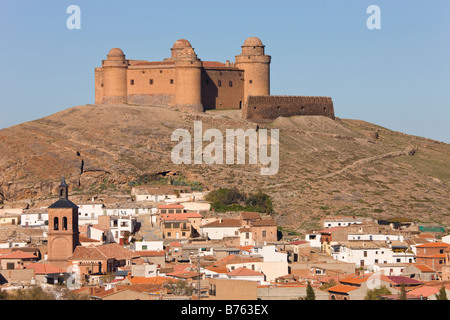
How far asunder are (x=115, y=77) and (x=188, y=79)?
20.2ft

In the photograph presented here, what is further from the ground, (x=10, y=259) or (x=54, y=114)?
(x=54, y=114)

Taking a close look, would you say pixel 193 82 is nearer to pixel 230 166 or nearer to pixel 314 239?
pixel 230 166

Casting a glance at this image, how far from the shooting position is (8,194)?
259ft

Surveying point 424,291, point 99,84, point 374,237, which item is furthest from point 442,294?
point 99,84

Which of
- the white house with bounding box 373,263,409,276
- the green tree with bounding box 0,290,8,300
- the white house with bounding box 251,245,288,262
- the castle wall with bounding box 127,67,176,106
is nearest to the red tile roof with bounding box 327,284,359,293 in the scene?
the white house with bounding box 373,263,409,276

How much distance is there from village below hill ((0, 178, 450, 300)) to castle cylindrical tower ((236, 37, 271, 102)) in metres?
19.0

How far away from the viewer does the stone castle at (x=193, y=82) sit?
90.7 metres

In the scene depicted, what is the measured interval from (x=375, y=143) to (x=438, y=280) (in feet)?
143

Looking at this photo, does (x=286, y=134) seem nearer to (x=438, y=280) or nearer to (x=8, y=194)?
(x=8, y=194)

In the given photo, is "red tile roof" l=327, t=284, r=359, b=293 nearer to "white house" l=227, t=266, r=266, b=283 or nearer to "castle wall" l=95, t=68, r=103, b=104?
"white house" l=227, t=266, r=266, b=283

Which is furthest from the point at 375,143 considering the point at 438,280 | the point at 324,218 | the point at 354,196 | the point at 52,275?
the point at 52,275

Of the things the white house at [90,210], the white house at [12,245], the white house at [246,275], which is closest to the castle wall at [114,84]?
the white house at [90,210]

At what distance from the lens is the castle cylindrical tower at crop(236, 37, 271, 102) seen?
94.0 meters

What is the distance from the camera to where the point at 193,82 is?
9050 cm
